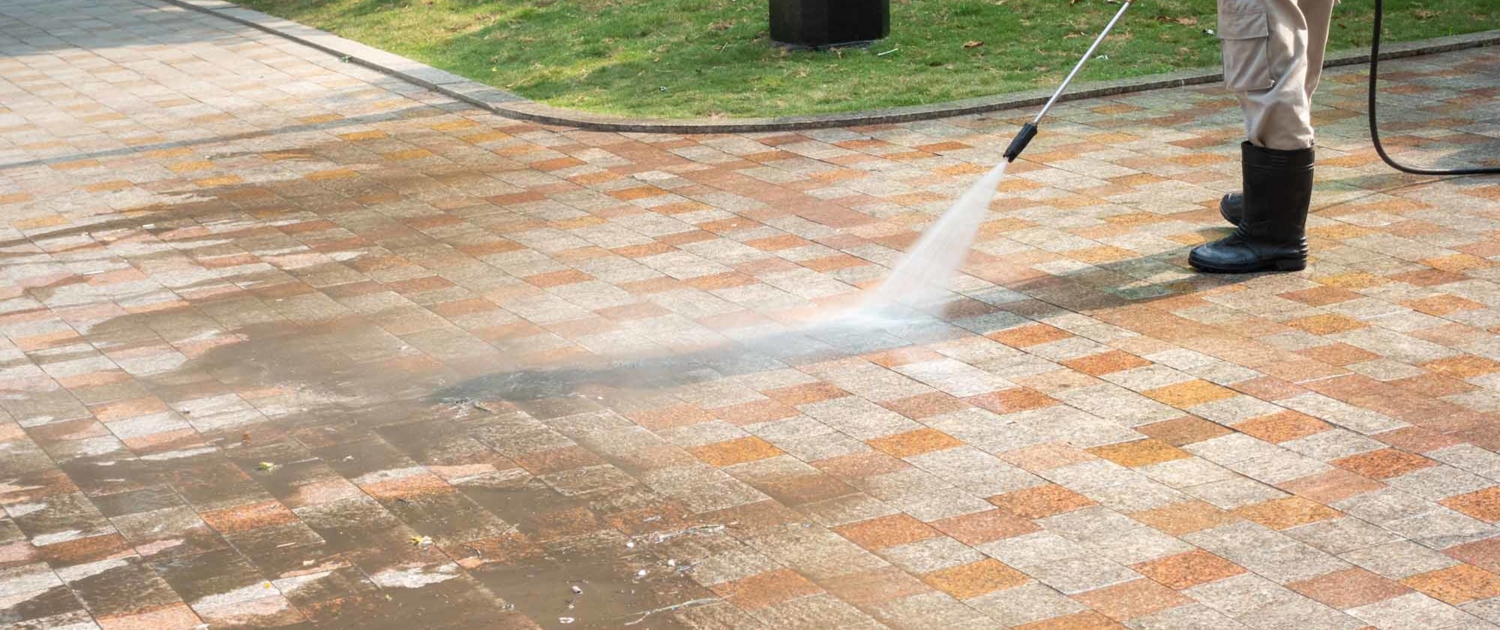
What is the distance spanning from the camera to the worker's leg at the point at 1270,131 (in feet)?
19.7

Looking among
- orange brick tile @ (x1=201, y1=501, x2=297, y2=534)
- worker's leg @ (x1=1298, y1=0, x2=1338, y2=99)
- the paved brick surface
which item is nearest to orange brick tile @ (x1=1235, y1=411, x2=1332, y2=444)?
the paved brick surface

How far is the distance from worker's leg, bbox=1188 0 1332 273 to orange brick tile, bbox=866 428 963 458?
1853 millimetres

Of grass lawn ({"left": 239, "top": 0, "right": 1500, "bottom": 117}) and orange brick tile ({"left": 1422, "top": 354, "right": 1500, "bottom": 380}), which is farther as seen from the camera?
grass lawn ({"left": 239, "top": 0, "right": 1500, "bottom": 117})

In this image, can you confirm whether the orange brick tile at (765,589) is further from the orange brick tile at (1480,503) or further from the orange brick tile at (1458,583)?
the orange brick tile at (1480,503)

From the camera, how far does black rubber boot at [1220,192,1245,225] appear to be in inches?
259

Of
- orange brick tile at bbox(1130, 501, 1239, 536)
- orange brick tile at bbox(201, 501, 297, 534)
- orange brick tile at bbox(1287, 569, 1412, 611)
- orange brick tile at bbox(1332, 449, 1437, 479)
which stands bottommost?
orange brick tile at bbox(1287, 569, 1412, 611)

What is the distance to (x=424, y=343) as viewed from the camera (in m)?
5.80

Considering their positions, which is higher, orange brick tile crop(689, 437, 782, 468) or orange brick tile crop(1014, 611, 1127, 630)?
orange brick tile crop(689, 437, 782, 468)

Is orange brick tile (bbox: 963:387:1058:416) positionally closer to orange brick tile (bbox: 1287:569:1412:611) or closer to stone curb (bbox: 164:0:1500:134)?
orange brick tile (bbox: 1287:569:1412:611)

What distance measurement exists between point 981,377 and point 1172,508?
110 cm

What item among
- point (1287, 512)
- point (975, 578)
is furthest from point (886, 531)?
point (1287, 512)

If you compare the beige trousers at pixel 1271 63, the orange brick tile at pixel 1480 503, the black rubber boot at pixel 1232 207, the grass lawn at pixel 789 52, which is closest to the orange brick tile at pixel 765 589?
the orange brick tile at pixel 1480 503

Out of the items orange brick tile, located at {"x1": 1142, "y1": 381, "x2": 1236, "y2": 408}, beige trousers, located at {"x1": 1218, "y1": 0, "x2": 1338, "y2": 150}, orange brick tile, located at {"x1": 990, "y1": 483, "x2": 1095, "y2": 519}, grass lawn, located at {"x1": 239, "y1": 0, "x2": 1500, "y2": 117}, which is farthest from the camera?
grass lawn, located at {"x1": 239, "y1": 0, "x2": 1500, "y2": 117}

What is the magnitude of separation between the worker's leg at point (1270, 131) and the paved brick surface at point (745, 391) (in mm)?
132
